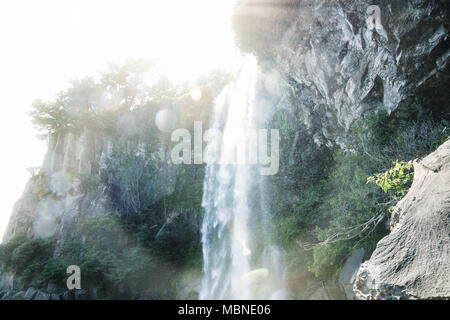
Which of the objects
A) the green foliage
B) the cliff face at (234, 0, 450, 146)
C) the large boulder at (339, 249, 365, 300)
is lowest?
the large boulder at (339, 249, 365, 300)

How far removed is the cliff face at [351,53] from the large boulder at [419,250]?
521 centimetres

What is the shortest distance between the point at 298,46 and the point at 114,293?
1756 cm

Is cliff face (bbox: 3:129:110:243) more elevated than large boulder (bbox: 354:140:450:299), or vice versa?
cliff face (bbox: 3:129:110:243)

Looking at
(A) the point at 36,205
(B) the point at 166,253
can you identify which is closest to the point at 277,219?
(B) the point at 166,253

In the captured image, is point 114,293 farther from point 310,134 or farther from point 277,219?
point 310,134

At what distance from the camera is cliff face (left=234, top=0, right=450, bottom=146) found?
691 cm

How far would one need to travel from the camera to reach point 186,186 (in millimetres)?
19375

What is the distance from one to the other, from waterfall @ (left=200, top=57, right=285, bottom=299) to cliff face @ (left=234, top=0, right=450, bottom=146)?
3938 millimetres

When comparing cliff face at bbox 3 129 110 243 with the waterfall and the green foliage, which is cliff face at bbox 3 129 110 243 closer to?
the waterfall

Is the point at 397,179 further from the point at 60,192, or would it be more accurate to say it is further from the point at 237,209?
the point at 60,192

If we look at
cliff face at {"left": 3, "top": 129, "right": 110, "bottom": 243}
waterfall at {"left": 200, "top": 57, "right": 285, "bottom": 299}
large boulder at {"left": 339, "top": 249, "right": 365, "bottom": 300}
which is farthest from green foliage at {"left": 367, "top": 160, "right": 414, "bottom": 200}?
cliff face at {"left": 3, "top": 129, "right": 110, "bottom": 243}

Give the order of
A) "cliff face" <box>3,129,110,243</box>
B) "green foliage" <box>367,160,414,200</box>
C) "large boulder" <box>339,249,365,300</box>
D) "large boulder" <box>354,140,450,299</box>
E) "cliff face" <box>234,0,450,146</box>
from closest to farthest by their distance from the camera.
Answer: "large boulder" <box>354,140,450,299</box>, "green foliage" <box>367,160,414,200</box>, "cliff face" <box>234,0,450,146</box>, "large boulder" <box>339,249,365,300</box>, "cliff face" <box>3,129,110,243</box>

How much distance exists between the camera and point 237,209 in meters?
15.3

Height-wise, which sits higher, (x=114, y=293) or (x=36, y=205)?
(x=36, y=205)
